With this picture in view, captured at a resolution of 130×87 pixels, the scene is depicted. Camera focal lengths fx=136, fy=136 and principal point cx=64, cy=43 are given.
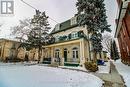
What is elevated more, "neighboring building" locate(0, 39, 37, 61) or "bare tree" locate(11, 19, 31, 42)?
"bare tree" locate(11, 19, 31, 42)

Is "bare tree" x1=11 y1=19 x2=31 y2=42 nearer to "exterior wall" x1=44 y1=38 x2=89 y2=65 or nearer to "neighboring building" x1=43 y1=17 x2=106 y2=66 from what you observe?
"neighboring building" x1=43 y1=17 x2=106 y2=66

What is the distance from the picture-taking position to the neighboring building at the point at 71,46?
18.0 metres

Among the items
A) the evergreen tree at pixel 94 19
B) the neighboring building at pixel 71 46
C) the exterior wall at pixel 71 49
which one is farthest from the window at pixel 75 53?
the evergreen tree at pixel 94 19

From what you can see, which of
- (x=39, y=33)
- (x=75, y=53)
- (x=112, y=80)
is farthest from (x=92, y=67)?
(x=39, y=33)

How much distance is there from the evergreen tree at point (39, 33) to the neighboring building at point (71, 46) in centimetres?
143

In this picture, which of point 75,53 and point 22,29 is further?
point 22,29

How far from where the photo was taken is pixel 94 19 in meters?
16.2

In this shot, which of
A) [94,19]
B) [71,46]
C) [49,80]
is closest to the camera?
[49,80]

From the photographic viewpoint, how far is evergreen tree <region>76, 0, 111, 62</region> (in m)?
16.1

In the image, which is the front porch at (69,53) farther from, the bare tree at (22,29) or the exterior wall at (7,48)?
the exterior wall at (7,48)

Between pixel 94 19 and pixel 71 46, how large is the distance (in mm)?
5936

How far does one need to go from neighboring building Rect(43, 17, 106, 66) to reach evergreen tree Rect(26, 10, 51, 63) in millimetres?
1433

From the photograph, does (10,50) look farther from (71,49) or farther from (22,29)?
(71,49)

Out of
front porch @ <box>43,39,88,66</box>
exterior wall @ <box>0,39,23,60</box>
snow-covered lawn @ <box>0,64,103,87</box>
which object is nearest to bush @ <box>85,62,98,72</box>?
snow-covered lawn @ <box>0,64,103,87</box>
